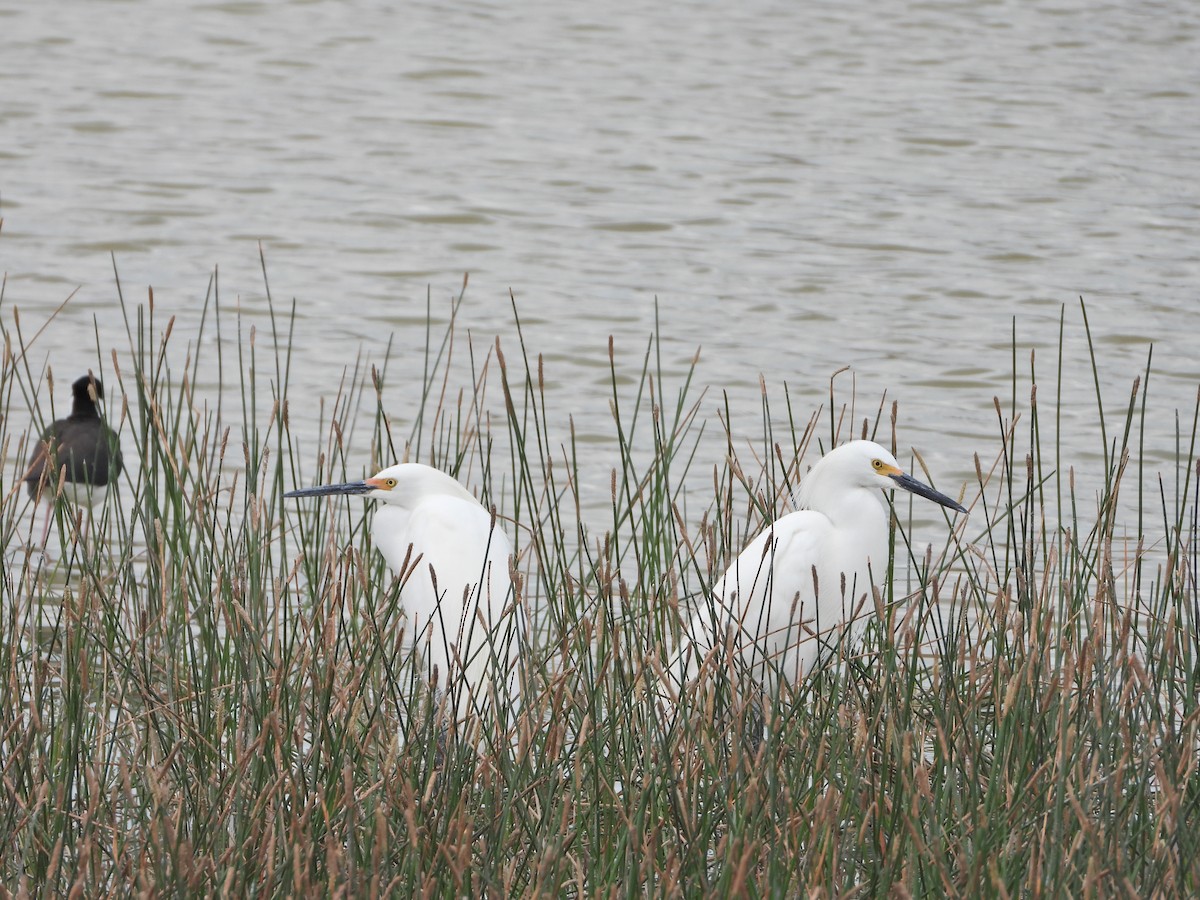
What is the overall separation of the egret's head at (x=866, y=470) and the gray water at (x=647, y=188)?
7.41ft

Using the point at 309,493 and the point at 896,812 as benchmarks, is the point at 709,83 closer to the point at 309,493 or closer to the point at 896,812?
the point at 309,493

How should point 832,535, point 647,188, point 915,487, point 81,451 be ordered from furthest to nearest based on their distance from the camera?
point 647,188
point 81,451
point 832,535
point 915,487

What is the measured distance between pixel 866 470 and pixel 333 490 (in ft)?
3.01

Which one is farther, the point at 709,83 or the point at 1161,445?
the point at 709,83

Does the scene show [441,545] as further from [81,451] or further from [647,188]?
[647,188]

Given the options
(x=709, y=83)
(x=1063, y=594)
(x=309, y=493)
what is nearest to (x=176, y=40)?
(x=709, y=83)

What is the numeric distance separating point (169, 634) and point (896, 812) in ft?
3.95

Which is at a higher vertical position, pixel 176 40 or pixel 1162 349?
pixel 176 40

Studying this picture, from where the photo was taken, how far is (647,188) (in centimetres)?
927

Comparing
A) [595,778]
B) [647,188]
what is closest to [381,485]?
[595,778]

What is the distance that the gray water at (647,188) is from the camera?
270 inches

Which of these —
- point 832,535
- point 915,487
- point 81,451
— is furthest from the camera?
point 81,451

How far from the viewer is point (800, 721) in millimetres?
2621

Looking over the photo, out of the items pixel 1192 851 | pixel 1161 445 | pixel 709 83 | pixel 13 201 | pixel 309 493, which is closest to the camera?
pixel 1192 851
